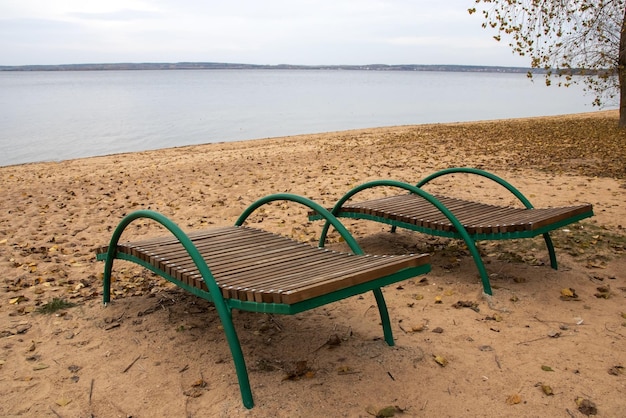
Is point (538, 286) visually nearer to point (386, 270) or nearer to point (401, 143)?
point (386, 270)

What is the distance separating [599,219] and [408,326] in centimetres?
350

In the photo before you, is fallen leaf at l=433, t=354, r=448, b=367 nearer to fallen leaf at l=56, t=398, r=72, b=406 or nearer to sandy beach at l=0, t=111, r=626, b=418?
sandy beach at l=0, t=111, r=626, b=418

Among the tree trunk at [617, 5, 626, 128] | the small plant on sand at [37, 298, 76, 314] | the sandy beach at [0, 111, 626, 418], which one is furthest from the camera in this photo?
the tree trunk at [617, 5, 626, 128]

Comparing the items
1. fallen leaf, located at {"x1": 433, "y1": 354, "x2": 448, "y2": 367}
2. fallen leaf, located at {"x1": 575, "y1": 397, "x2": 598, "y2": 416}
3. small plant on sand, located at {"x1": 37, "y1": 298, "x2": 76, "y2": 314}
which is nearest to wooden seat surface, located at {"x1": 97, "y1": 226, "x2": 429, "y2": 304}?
small plant on sand, located at {"x1": 37, "y1": 298, "x2": 76, "y2": 314}

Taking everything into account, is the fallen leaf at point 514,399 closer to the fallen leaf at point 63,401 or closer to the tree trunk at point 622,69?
the fallen leaf at point 63,401

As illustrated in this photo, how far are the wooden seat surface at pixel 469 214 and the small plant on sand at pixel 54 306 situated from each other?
7.65 ft

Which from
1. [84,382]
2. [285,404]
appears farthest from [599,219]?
[84,382]

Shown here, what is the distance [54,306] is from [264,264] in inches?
69.3

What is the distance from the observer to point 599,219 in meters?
6.26

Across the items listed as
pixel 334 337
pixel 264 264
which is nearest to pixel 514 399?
pixel 334 337

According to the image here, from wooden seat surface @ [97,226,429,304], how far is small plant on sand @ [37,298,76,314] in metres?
0.46

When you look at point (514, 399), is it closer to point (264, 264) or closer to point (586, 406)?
point (586, 406)

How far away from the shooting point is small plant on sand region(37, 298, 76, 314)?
13.8 feet

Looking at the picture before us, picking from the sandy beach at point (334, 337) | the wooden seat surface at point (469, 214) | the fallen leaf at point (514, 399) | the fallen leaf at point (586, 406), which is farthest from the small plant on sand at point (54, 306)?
the fallen leaf at point (586, 406)
